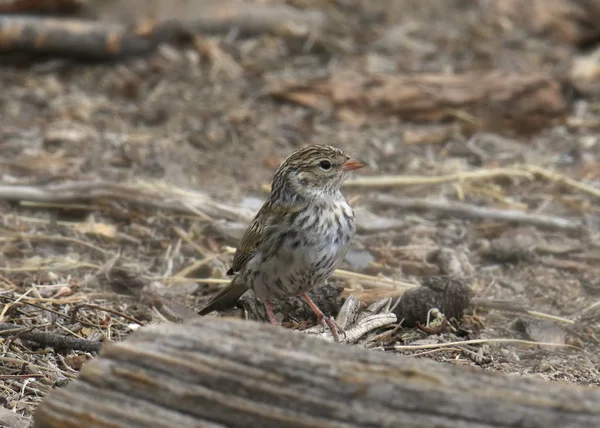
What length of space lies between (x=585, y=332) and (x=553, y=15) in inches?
288

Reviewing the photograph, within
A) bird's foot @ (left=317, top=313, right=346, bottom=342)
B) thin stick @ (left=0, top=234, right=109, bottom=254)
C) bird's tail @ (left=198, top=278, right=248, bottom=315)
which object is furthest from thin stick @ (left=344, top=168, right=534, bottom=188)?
bird's foot @ (left=317, top=313, right=346, bottom=342)

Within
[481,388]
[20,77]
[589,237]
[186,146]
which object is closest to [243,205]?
[186,146]

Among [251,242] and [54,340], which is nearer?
[54,340]

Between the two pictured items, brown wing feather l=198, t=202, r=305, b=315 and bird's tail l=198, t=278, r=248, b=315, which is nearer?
brown wing feather l=198, t=202, r=305, b=315

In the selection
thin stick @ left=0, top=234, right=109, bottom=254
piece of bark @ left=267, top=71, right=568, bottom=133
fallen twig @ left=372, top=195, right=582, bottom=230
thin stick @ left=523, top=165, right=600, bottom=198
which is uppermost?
piece of bark @ left=267, top=71, right=568, bottom=133

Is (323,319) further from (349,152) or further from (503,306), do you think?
(349,152)

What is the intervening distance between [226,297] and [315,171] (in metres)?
1.01

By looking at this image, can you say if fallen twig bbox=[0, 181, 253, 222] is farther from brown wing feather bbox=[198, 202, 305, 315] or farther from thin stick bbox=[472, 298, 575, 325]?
thin stick bbox=[472, 298, 575, 325]

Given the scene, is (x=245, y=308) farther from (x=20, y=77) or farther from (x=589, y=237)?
(x=20, y=77)

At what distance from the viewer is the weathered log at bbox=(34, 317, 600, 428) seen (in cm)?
392

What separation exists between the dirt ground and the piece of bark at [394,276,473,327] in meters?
0.09

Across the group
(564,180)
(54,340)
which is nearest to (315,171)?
(54,340)

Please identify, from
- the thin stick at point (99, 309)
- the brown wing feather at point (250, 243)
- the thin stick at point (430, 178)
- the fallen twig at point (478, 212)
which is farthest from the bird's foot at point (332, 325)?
the thin stick at point (430, 178)

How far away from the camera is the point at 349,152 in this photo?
390 inches
